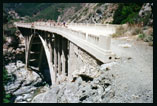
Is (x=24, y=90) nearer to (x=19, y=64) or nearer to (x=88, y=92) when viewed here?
(x=19, y=64)

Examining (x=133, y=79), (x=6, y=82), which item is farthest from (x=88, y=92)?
(x=6, y=82)

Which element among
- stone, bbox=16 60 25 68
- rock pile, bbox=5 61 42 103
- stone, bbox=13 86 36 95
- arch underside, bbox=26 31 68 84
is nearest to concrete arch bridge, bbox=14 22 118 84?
arch underside, bbox=26 31 68 84

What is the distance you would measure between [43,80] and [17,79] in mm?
4734

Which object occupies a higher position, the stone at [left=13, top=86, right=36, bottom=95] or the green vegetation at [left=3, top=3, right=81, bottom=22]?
the green vegetation at [left=3, top=3, right=81, bottom=22]

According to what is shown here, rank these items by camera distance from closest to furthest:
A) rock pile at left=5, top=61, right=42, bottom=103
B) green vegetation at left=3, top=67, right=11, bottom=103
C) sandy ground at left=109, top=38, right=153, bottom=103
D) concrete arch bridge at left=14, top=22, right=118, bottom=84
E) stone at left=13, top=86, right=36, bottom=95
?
sandy ground at left=109, top=38, right=153, bottom=103
concrete arch bridge at left=14, top=22, right=118, bottom=84
green vegetation at left=3, top=67, right=11, bottom=103
rock pile at left=5, top=61, right=42, bottom=103
stone at left=13, top=86, right=36, bottom=95

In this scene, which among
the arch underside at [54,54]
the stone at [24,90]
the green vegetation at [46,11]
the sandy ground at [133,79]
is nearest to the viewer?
the sandy ground at [133,79]

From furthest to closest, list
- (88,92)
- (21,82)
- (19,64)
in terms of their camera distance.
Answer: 1. (19,64)
2. (21,82)
3. (88,92)

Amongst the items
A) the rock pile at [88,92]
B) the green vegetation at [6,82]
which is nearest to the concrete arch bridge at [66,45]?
the rock pile at [88,92]

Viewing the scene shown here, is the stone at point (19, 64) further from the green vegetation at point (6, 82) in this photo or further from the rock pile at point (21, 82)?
the green vegetation at point (6, 82)

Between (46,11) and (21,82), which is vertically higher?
(46,11)

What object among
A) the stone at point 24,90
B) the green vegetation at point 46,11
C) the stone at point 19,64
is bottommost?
the stone at point 24,90

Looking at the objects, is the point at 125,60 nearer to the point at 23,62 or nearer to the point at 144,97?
the point at 144,97

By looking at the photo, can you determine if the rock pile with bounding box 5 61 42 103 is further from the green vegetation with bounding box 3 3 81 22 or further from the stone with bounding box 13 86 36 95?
the green vegetation with bounding box 3 3 81 22
